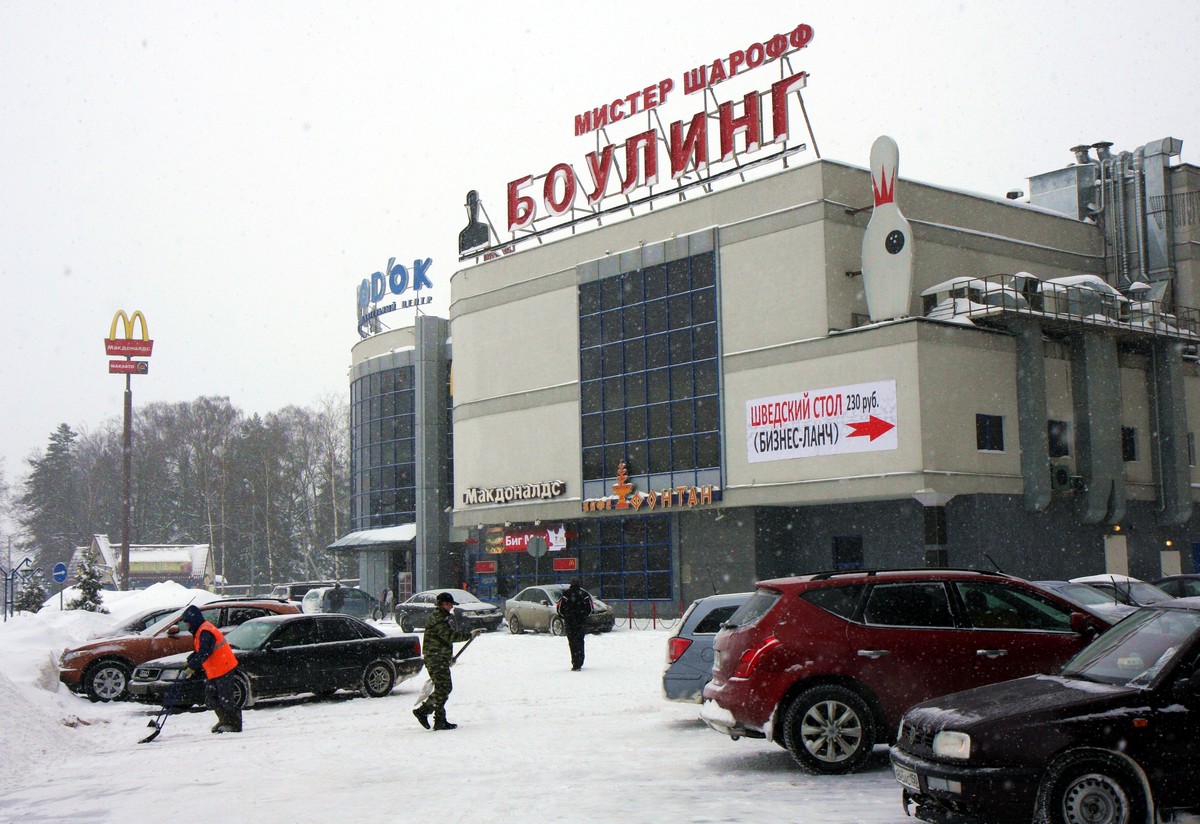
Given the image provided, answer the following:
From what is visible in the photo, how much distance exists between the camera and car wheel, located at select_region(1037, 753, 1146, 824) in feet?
22.9

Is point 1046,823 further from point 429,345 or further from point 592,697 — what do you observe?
point 429,345

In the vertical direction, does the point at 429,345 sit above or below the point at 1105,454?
above

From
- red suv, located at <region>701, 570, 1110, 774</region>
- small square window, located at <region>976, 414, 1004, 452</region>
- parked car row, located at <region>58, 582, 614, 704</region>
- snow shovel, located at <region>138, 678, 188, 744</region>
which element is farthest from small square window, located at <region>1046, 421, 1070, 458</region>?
red suv, located at <region>701, 570, 1110, 774</region>

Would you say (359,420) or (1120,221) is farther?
(359,420)

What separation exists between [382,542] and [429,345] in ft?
32.1

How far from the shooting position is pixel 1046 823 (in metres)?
6.98

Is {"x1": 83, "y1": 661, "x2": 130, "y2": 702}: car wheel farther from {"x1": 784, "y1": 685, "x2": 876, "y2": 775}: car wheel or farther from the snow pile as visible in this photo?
{"x1": 784, "y1": 685, "x2": 876, "y2": 775}: car wheel

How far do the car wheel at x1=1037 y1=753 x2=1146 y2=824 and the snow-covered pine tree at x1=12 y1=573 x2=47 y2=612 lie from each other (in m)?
44.1

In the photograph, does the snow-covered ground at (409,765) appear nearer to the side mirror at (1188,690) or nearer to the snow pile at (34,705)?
the snow pile at (34,705)

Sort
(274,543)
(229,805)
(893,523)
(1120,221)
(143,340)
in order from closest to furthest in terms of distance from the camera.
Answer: (229,805) → (893,523) → (1120,221) → (143,340) → (274,543)

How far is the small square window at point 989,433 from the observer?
36.6 m

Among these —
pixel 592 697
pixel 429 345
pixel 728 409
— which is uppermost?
pixel 429 345

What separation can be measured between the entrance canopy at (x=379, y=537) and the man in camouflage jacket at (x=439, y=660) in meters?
44.0

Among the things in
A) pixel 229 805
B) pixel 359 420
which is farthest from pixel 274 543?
pixel 229 805
